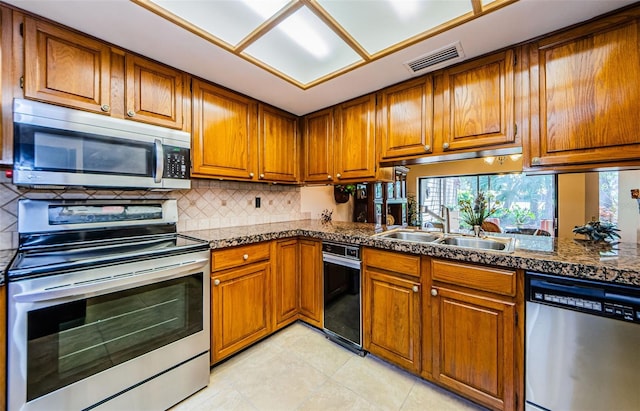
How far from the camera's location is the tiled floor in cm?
143

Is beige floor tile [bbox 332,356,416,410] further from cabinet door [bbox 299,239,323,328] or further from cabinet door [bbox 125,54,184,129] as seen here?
cabinet door [bbox 125,54,184,129]

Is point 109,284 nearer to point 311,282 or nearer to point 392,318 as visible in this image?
point 311,282

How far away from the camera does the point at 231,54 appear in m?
1.61

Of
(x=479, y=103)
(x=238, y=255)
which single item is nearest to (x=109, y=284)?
(x=238, y=255)

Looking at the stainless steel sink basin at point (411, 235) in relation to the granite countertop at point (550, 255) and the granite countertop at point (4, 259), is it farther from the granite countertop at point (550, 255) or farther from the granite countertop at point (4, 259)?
the granite countertop at point (4, 259)

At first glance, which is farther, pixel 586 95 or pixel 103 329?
pixel 586 95

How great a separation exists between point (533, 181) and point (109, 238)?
635 centimetres

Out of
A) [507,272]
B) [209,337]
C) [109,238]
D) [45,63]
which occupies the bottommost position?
[209,337]

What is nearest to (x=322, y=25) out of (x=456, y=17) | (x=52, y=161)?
(x=456, y=17)

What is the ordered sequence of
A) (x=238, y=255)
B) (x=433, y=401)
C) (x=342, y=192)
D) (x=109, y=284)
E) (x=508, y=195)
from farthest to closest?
(x=508, y=195)
(x=342, y=192)
(x=238, y=255)
(x=433, y=401)
(x=109, y=284)

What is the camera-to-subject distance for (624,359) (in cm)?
102

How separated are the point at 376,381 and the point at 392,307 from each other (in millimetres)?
491

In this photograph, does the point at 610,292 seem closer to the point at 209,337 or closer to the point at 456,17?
the point at 456,17

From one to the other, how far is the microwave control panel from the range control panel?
2211 millimetres
